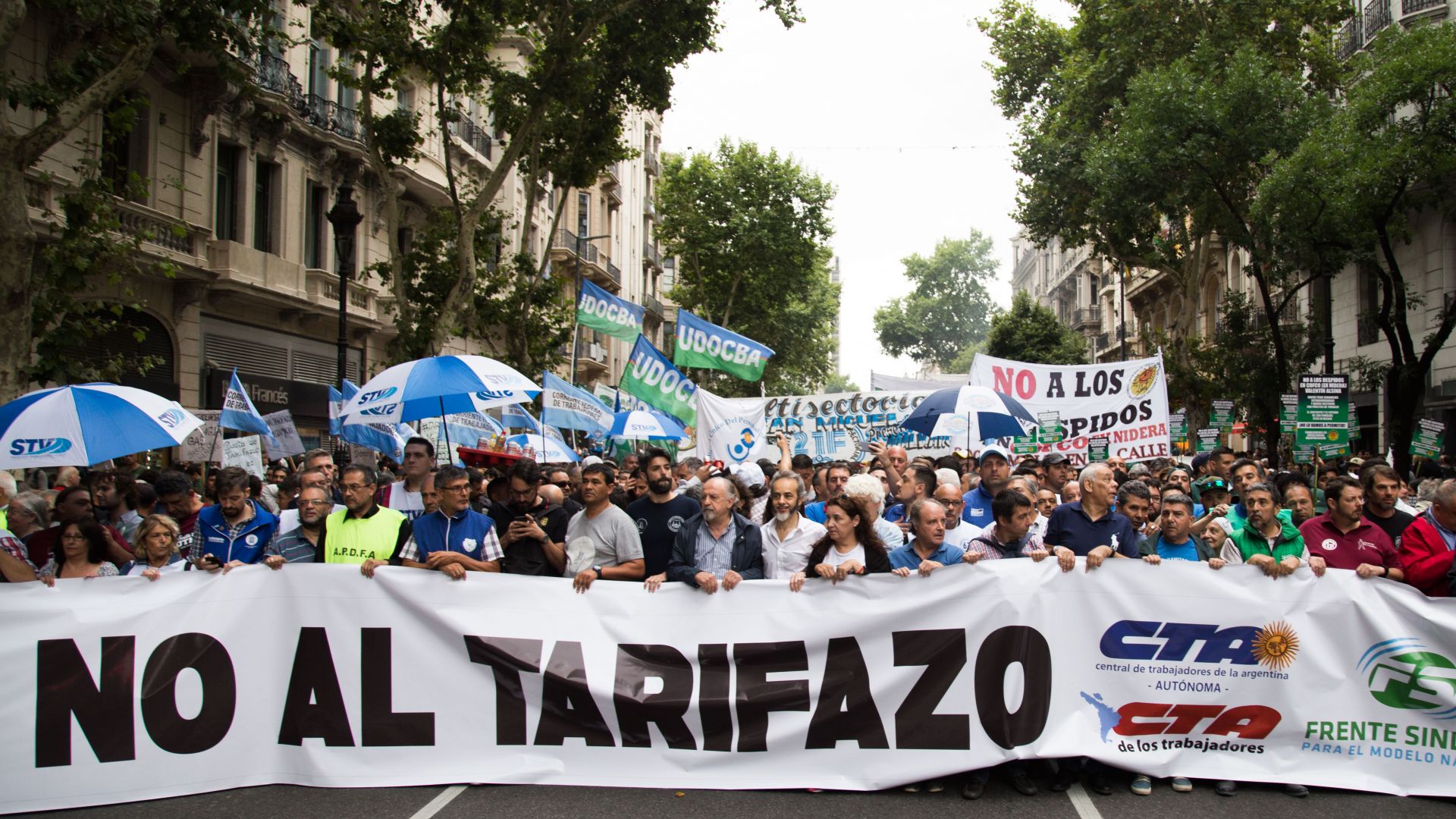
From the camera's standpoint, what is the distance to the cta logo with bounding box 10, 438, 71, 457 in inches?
284

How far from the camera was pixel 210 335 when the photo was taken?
21.4 m

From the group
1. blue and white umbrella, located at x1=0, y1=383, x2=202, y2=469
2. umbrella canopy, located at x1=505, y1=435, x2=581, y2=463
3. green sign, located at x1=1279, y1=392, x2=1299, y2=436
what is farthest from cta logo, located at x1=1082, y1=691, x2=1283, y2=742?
green sign, located at x1=1279, y1=392, x2=1299, y2=436

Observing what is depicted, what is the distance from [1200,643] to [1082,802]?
105cm

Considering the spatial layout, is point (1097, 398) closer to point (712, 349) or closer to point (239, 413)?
point (712, 349)

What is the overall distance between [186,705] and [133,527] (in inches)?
134

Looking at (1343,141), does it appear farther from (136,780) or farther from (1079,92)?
(136,780)

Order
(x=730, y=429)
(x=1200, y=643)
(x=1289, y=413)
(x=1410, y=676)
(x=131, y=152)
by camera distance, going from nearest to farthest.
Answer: (x=1410, y=676) < (x=1200, y=643) < (x=730, y=429) < (x=1289, y=413) < (x=131, y=152)

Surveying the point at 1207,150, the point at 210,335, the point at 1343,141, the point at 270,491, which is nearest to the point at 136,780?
the point at 270,491

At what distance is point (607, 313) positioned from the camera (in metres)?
15.8

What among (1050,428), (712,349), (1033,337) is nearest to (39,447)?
(712,349)

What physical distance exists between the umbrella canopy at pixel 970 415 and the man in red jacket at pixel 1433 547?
7350 mm

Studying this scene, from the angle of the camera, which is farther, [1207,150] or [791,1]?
[1207,150]

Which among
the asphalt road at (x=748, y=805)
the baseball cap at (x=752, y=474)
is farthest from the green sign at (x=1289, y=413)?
the asphalt road at (x=748, y=805)

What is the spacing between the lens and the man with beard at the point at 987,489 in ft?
28.8
